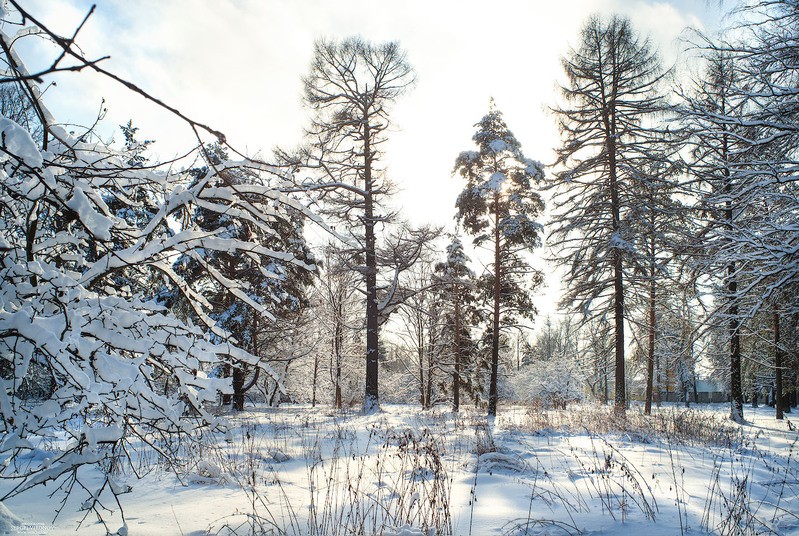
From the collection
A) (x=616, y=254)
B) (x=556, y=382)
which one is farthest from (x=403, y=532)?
(x=556, y=382)

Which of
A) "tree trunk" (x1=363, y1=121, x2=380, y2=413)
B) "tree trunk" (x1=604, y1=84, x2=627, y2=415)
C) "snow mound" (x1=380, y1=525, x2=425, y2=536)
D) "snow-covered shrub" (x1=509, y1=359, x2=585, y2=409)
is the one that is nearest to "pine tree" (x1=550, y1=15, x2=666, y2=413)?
"tree trunk" (x1=604, y1=84, x2=627, y2=415)

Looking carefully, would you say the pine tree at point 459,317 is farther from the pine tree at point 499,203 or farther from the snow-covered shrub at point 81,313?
the snow-covered shrub at point 81,313

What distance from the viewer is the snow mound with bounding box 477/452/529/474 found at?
4812mm

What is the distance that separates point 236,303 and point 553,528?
12.1m

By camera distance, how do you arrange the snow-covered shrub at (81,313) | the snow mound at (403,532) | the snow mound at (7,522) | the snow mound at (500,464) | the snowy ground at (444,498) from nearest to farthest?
the snow-covered shrub at (81,313)
the snow mound at (7,522)
the snow mound at (403,532)
the snowy ground at (444,498)
the snow mound at (500,464)

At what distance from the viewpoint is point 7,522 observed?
2428mm

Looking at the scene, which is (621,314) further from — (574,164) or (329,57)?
(329,57)

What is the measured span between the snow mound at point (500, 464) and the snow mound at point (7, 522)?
3.94m

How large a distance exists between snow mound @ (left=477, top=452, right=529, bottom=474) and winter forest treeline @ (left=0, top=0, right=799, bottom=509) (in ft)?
9.95

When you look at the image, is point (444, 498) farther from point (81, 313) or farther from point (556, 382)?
point (556, 382)

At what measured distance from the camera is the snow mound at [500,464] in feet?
15.8

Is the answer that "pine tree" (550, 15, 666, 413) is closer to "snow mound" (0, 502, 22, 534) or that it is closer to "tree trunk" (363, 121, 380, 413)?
"tree trunk" (363, 121, 380, 413)

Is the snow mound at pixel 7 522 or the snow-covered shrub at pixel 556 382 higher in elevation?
the snow mound at pixel 7 522

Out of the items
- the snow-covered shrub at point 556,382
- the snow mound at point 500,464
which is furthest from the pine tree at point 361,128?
the snow-covered shrub at point 556,382
